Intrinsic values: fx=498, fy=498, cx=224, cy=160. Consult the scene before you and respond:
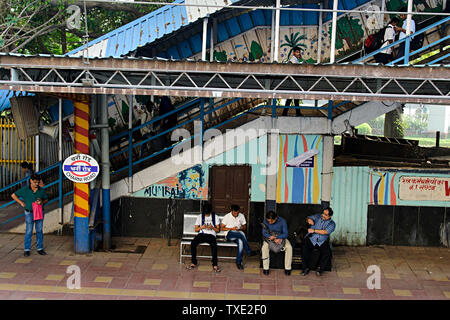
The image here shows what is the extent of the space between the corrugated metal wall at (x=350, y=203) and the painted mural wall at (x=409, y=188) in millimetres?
209

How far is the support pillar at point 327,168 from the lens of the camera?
10.9 meters

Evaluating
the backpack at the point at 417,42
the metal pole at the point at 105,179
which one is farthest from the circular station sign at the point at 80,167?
the backpack at the point at 417,42

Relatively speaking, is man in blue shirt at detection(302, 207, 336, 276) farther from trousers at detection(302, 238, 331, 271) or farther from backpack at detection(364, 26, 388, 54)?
backpack at detection(364, 26, 388, 54)

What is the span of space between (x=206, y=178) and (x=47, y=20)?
26.4 feet

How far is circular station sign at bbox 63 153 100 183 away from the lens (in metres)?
9.87

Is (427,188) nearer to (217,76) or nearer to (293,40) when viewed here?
(293,40)

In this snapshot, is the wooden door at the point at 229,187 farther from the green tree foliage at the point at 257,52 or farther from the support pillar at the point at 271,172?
the green tree foliage at the point at 257,52

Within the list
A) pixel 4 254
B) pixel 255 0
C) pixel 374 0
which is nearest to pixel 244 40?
pixel 255 0

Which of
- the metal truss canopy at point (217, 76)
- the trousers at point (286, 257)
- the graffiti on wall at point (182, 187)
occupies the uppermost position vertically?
the metal truss canopy at point (217, 76)

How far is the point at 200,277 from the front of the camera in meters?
9.33

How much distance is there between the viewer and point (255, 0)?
11305 millimetres

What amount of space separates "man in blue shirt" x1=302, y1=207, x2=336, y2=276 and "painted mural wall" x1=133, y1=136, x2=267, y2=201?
189 cm

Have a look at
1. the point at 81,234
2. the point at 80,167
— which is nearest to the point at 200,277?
the point at 81,234

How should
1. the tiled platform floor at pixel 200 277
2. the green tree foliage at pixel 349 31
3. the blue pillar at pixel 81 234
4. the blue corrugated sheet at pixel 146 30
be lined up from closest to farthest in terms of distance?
the tiled platform floor at pixel 200 277 → the blue pillar at pixel 81 234 → the blue corrugated sheet at pixel 146 30 → the green tree foliage at pixel 349 31
